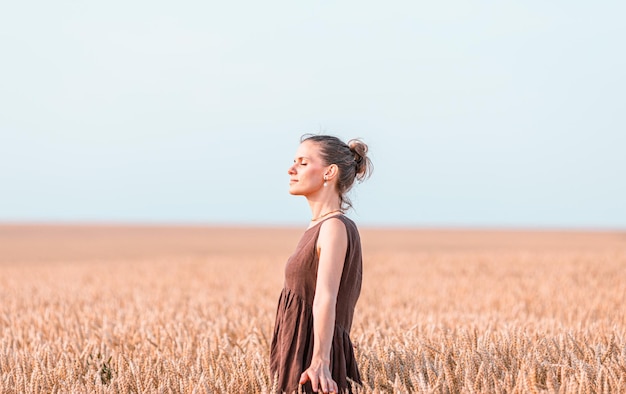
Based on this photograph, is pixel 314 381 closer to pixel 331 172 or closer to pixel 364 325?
pixel 331 172

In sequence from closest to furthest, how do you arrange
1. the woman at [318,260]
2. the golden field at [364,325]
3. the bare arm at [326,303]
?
the bare arm at [326,303] → the woman at [318,260] → the golden field at [364,325]

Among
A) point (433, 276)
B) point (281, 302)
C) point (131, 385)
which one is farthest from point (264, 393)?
point (433, 276)

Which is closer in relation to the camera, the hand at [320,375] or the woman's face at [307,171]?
the hand at [320,375]

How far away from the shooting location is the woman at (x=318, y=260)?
328cm

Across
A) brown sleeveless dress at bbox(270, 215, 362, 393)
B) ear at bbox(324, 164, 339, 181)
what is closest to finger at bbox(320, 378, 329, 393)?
brown sleeveless dress at bbox(270, 215, 362, 393)

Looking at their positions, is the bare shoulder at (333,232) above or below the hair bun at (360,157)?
below

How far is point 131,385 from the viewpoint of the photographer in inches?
151

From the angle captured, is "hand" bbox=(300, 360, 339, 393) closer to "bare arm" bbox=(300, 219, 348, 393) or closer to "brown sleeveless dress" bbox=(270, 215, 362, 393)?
"bare arm" bbox=(300, 219, 348, 393)

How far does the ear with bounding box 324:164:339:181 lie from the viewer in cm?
328

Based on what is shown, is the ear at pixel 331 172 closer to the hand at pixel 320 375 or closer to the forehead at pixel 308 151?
the forehead at pixel 308 151

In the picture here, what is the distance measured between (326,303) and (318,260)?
0.89 feet

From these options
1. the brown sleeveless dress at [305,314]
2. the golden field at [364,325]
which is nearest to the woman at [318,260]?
the brown sleeveless dress at [305,314]

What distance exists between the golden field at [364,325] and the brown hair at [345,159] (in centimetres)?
89

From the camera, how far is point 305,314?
3354 mm
